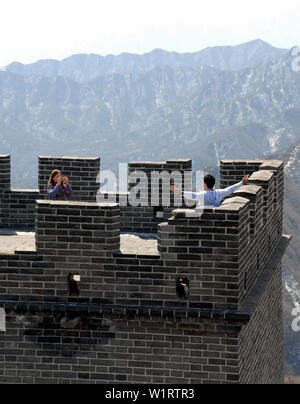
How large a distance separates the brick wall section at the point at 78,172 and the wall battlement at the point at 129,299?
6.17 metres

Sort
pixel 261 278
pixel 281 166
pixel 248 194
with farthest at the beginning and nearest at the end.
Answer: pixel 281 166 → pixel 261 278 → pixel 248 194

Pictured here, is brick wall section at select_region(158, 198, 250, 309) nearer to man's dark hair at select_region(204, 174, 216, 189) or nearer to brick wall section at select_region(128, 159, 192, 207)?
man's dark hair at select_region(204, 174, 216, 189)

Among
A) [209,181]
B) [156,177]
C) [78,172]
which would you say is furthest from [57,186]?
[209,181]

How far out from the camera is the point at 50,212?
1344 centimetres

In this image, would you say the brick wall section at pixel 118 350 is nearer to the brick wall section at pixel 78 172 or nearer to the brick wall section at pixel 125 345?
the brick wall section at pixel 125 345

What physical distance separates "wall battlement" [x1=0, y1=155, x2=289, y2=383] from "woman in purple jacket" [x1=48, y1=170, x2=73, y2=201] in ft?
12.9

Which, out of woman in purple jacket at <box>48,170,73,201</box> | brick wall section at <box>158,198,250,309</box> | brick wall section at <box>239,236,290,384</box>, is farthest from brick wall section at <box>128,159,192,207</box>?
brick wall section at <box>158,198,250,309</box>

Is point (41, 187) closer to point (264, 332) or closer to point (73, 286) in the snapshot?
point (264, 332)

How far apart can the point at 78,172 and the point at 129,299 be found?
271 inches

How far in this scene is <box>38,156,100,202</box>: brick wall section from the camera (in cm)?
1959

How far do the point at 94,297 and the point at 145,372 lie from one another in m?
1.31

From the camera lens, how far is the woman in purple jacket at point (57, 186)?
1738 centimetres
